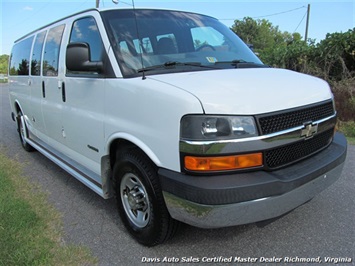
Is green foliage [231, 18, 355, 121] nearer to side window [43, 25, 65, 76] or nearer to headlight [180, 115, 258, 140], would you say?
headlight [180, 115, 258, 140]

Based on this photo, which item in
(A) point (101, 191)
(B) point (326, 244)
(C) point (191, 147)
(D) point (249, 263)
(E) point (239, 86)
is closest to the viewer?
(C) point (191, 147)

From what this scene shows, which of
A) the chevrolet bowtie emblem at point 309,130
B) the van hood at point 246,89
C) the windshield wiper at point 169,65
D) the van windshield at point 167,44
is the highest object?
the van windshield at point 167,44

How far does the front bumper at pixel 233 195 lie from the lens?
2.10 metres

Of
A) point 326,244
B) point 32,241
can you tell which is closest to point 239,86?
point 326,244

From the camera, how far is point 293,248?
2.70m

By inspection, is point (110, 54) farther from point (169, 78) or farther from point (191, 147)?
point (191, 147)

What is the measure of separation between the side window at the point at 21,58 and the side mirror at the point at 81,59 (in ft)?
9.10

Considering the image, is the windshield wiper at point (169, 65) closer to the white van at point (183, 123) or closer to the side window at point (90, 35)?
the white van at point (183, 123)

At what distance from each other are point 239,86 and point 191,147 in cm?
63

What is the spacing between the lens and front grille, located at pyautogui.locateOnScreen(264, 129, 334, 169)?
7.55ft

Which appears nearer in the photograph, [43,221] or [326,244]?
[326,244]

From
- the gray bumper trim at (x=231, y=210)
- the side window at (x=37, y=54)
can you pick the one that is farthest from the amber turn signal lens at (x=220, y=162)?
the side window at (x=37, y=54)

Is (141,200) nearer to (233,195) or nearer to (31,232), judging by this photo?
(233,195)

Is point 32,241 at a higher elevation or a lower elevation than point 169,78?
lower
